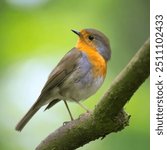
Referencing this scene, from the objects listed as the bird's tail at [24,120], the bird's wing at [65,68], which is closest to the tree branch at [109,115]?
the bird's tail at [24,120]

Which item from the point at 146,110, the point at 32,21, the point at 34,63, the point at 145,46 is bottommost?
the point at 145,46

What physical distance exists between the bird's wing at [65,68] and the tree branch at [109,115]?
97 centimetres

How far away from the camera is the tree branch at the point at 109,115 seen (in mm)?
2755

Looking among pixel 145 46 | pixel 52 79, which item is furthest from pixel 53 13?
pixel 145 46

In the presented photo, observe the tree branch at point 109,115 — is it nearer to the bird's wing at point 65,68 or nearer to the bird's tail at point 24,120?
the bird's tail at point 24,120

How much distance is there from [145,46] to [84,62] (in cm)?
173

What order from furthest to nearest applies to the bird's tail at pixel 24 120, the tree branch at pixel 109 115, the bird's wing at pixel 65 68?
the bird's wing at pixel 65 68, the bird's tail at pixel 24 120, the tree branch at pixel 109 115

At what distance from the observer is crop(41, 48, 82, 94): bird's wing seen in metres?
4.38

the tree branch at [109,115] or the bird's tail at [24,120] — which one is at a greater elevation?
the bird's tail at [24,120]

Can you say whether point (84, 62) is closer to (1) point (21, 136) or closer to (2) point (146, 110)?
(2) point (146, 110)

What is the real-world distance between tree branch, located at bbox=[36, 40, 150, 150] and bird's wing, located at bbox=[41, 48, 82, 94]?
3.20 ft

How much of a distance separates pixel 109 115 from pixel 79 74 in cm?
132

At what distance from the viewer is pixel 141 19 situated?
17.1 feet

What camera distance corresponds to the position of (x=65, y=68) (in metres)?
4.44
